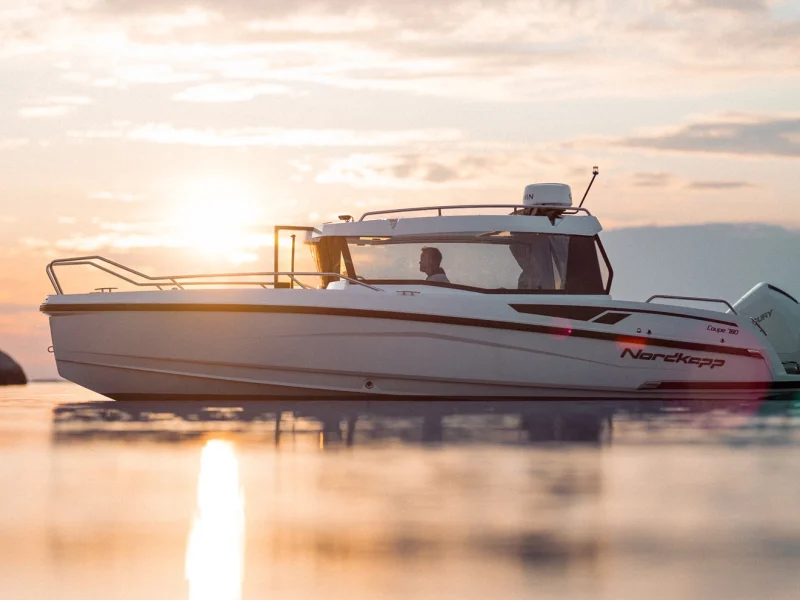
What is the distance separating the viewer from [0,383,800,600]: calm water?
14.6ft

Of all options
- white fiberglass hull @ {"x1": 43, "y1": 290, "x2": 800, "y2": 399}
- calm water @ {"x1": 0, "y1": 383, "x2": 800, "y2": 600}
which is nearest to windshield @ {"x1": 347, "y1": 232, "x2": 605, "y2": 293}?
white fiberglass hull @ {"x1": 43, "y1": 290, "x2": 800, "y2": 399}

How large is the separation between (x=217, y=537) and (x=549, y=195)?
11703 millimetres

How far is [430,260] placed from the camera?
52.1 ft

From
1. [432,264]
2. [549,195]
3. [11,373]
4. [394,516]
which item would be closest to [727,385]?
[549,195]

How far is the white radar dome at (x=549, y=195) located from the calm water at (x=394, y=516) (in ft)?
19.6

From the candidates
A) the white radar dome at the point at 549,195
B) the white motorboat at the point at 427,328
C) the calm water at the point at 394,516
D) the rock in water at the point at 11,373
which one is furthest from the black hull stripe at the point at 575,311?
the rock in water at the point at 11,373

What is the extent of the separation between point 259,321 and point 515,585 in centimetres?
1046

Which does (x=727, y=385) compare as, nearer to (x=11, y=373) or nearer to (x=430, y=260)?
(x=430, y=260)

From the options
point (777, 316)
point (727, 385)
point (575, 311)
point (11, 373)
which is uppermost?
point (575, 311)

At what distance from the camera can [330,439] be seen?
10.4 meters

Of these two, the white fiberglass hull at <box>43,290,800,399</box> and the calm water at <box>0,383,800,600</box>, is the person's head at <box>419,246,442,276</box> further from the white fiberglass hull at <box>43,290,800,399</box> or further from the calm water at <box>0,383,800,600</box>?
the calm water at <box>0,383,800,600</box>

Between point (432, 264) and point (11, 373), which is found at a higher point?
point (432, 264)

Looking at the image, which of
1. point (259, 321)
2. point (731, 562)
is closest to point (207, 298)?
point (259, 321)

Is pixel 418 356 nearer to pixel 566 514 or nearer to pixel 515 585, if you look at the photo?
pixel 566 514
